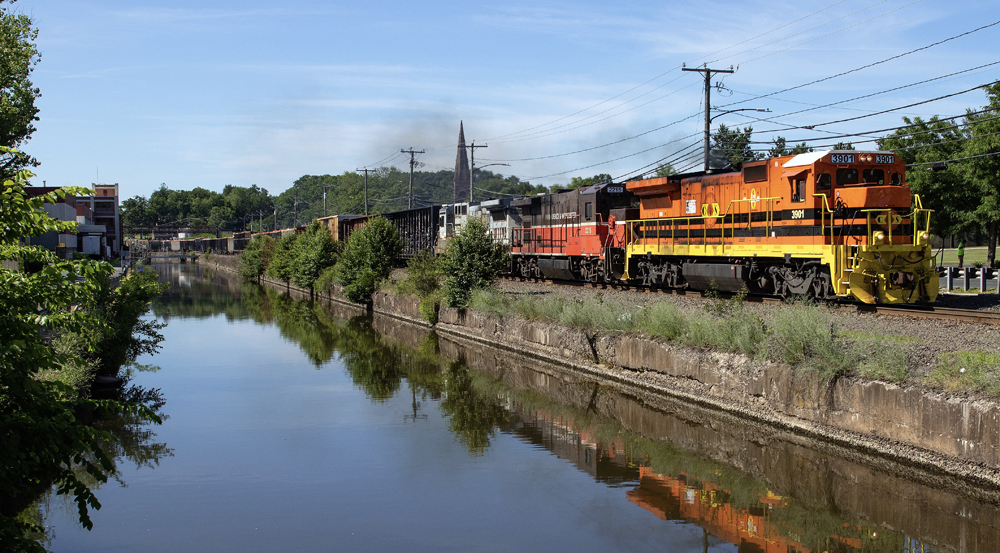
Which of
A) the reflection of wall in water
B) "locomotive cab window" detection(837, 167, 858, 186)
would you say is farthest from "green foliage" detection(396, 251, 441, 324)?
"locomotive cab window" detection(837, 167, 858, 186)

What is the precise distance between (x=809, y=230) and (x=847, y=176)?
1567 mm

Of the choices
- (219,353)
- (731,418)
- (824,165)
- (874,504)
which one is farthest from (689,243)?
(219,353)

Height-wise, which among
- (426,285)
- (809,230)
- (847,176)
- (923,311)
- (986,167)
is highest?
(986,167)

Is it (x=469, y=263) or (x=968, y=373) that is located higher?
(x=469, y=263)

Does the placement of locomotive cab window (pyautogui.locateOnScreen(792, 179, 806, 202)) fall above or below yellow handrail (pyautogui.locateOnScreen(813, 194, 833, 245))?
above

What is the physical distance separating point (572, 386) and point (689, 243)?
7697 mm

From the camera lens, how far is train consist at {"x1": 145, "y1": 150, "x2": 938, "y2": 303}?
17062 millimetres

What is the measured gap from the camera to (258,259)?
239 feet

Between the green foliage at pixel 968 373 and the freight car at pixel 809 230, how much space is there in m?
6.73

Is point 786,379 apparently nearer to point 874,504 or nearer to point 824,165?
point 874,504

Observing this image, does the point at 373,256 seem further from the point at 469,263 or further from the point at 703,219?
the point at 703,219

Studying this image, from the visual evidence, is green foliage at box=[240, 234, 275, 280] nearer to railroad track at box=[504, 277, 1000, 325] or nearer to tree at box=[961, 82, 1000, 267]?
tree at box=[961, 82, 1000, 267]

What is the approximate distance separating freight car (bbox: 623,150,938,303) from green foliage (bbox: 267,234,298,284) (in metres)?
41.3

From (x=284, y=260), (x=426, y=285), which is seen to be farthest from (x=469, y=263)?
(x=284, y=260)
